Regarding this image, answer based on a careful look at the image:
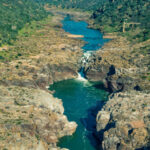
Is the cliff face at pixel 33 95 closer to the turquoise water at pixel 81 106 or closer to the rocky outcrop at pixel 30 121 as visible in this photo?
the rocky outcrop at pixel 30 121

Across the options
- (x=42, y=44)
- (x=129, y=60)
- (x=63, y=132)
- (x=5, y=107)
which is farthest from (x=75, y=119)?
(x=42, y=44)

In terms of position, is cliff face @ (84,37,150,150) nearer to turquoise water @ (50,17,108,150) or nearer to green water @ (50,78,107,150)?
turquoise water @ (50,17,108,150)

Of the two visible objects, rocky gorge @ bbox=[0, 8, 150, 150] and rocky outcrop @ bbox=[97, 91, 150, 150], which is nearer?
rocky outcrop @ bbox=[97, 91, 150, 150]

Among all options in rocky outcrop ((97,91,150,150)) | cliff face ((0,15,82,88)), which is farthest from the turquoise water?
cliff face ((0,15,82,88))

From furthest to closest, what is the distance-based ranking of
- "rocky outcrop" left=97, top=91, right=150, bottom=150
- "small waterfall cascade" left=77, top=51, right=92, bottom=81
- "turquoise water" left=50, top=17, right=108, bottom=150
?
"small waterfall cascade" left=77, top=51, right=92, bottom=81 < "turquoise water" left=50, top=17, right=108, bottom=150 < "rocky outcrop" left=97, top=91, right=150, bottom=150

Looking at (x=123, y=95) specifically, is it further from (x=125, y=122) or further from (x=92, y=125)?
(x=125, y=122)

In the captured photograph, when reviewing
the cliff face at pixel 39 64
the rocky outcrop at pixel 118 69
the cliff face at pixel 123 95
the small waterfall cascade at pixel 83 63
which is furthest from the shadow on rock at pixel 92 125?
the small waterfall cascade at pixel 83 63

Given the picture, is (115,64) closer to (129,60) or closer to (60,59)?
(129,60)
